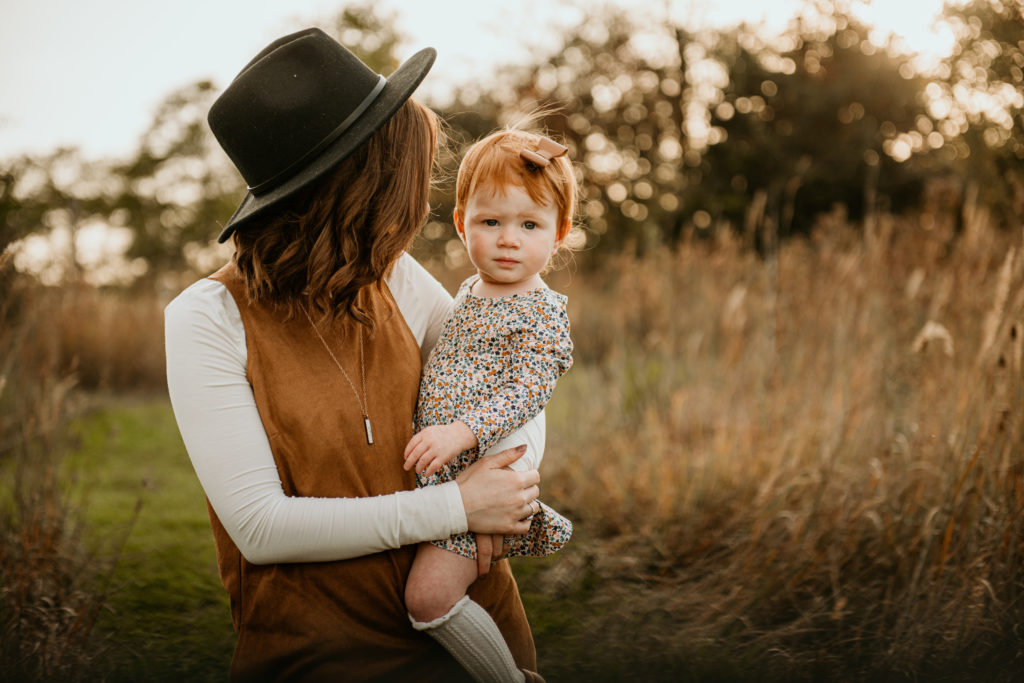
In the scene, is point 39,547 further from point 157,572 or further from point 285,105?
point 285,105

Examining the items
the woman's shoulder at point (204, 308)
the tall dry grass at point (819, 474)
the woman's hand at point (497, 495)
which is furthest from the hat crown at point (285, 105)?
the tall dry grass at point (819, 474)

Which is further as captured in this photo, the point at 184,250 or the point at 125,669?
the point at 184,250

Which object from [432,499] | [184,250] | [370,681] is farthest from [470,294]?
[184,250]

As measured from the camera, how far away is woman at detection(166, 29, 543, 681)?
56.1 inches

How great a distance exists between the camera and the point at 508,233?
1787mm

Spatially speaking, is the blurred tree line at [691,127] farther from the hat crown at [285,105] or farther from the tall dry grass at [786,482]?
the hat crown at [285,105]

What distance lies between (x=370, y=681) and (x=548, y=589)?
1892 millimetres

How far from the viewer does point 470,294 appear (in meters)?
1.85

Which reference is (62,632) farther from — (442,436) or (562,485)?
(562,485)

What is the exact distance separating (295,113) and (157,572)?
2.65 m

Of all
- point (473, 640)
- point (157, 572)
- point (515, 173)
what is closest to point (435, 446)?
point (473, 640)

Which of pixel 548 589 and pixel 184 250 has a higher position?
pixel 184 250

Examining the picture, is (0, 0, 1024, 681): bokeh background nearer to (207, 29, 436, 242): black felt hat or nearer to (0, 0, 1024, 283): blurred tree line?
(207, 29, 436, 242): black felt hat

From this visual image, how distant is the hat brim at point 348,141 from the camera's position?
4.80 feet
